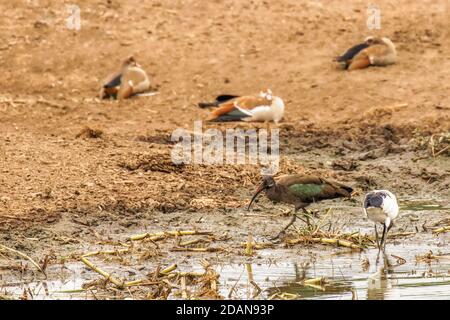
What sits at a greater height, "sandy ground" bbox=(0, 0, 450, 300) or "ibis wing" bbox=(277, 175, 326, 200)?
"ibis wing" bbox=(277, 175, 326, 200)

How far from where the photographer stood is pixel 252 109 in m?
15.2

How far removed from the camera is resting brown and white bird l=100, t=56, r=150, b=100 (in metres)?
16.5

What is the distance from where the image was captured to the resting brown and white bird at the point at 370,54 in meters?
16.6

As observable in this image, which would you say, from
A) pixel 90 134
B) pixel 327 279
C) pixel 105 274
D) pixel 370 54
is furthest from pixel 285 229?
pixel 370 54

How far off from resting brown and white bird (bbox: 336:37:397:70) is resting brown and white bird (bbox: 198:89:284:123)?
1708mm

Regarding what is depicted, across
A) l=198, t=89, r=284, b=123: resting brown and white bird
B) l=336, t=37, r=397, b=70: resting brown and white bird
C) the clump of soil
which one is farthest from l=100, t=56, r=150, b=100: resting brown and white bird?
the clump of soil

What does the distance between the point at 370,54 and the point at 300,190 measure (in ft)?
20.7

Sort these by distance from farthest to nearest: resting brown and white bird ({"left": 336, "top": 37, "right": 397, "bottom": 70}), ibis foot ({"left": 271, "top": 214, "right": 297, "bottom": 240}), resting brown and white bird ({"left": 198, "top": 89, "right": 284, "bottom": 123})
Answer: resting brown and white bird ({"left": 336, "top": 37, "right": 397, "bottom": 70}), resting brown and white bird ({"left": 198, "top": 89, "right": 284, "bottom": 123}), ibis foot ({"left": 271, "top": 214, "right": 297, "bottom": 240})

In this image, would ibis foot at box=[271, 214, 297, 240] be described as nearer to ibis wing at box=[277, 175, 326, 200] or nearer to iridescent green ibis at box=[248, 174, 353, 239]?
iridescent green ibis at box=[248, 174, 353, 239]

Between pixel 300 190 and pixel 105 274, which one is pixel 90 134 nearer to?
pixel 300 190

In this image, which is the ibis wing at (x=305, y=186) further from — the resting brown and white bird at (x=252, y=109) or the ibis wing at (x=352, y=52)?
the ibis wing at (x=352, y=52)
